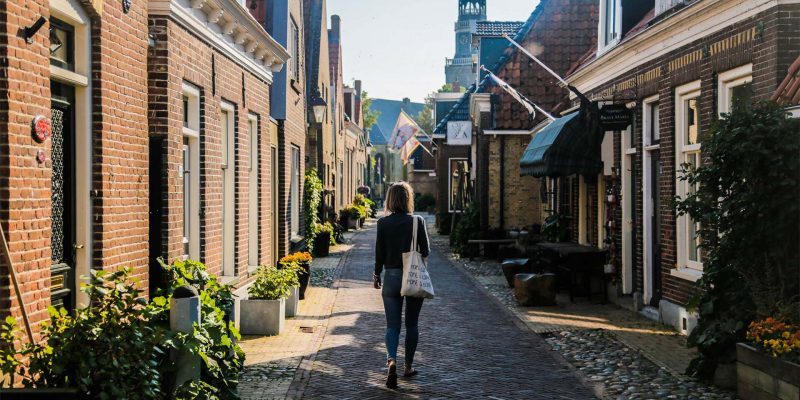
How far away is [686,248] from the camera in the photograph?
1129 centimetres

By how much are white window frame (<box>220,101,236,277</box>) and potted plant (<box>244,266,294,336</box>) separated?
98 centimetres

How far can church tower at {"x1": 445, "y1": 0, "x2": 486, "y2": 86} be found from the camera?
Answer: 100062 mm

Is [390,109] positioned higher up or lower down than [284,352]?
higher up

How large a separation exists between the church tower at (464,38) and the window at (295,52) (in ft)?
257

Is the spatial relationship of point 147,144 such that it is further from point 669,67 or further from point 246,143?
point 669,67

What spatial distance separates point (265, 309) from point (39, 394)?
6294 mm

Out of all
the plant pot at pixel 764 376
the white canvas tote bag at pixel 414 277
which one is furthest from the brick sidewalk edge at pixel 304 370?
the plant pot at pixel 764 376

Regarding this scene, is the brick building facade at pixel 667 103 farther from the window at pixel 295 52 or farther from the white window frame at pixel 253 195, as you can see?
the window at pixel 295 52

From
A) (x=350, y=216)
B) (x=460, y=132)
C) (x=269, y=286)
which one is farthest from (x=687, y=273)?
(x=350, y=216)

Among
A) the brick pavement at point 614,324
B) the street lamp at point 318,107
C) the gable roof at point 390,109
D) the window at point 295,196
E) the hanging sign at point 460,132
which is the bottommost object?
the brick pavement at point 614,324

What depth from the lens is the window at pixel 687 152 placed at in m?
11.0

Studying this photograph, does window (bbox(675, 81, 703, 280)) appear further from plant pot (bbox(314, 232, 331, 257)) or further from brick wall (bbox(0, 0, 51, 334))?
plant pot (bbox(314, 232, 331, 257))

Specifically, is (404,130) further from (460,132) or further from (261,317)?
(261,317)

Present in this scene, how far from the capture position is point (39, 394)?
4492 millimetres
